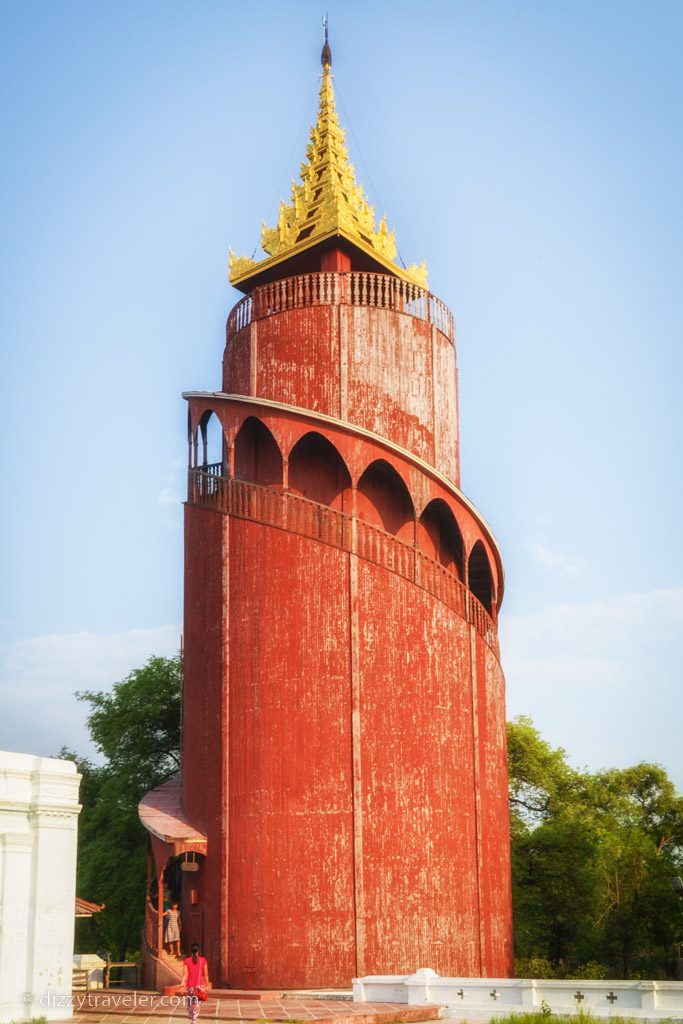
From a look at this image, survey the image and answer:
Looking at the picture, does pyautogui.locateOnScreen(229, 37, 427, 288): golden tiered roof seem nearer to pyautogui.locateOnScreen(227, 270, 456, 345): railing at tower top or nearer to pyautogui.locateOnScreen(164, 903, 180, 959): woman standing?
pyautogui.locateOnScreen(227, 270, 456, 345): railing at tower top

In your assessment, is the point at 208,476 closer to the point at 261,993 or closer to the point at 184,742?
the point at 184,742

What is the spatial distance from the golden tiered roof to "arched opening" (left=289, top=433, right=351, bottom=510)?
4442 mm

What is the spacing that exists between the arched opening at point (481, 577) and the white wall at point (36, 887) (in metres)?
8.94

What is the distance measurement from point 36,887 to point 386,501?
27.5ft

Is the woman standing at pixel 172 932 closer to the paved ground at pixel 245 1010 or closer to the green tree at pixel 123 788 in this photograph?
the paved ground at pixel 245 1010

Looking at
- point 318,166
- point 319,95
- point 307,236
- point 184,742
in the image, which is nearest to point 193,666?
point 184,742

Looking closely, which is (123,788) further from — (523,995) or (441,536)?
(523,995)

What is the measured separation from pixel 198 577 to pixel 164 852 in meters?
4.25

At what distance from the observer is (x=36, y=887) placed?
13.7m

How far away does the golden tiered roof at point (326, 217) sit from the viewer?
866 inches

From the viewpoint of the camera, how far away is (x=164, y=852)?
17.9m

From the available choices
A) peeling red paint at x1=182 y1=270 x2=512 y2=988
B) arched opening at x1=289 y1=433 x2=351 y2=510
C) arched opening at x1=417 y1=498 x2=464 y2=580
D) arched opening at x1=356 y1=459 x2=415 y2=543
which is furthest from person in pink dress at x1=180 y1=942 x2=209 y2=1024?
arched opening at x1=417 y1=498 x2=464 y2=580

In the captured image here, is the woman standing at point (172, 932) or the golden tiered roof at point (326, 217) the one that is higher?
the golden tiered roof at point (326, 217)

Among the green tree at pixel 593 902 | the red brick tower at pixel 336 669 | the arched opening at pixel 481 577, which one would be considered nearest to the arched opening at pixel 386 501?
the red brick tower at pixel 336 669
